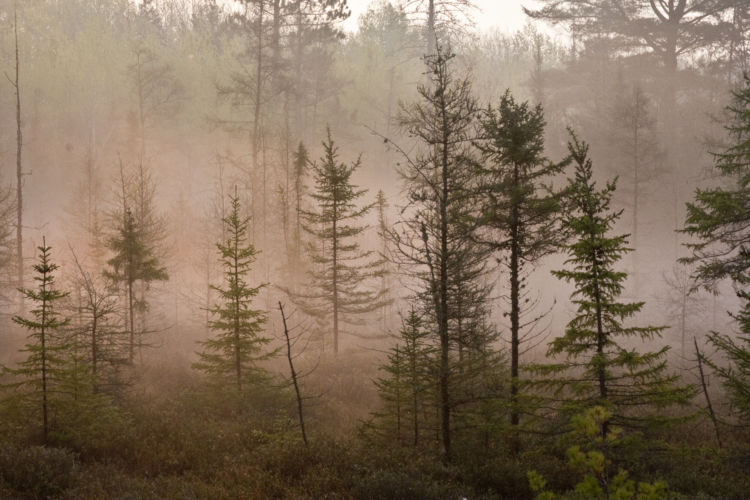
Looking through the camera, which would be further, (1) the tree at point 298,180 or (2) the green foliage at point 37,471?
(1) the tree at point 298,180

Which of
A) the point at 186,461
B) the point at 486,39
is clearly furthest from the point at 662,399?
the point at 486,39

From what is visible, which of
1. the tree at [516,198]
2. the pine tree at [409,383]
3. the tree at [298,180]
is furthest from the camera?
the tree at [298,180]

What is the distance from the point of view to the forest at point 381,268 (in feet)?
31.6

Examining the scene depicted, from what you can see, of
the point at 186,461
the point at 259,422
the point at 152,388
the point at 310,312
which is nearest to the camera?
the point at 186,461

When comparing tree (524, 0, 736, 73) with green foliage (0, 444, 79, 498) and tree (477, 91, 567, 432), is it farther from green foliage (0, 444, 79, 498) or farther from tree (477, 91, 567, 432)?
green foliage (0, 444, 79, 498)

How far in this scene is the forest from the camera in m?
9.62

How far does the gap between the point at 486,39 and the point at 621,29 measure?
170 ft

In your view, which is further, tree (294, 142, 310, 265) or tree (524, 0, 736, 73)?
tree (524, 0, 736, 73)

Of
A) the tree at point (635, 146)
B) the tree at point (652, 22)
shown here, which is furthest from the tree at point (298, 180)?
the tree at point (652, 22)

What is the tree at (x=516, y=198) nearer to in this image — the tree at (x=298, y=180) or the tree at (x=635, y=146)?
the tree at (x=298, y=180)

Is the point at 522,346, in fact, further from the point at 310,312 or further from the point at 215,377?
the point at 215,377

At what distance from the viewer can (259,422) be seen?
1356 cm

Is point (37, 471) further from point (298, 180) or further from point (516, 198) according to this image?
point (298, 180)

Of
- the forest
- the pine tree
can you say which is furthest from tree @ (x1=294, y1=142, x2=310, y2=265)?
the pine tree
